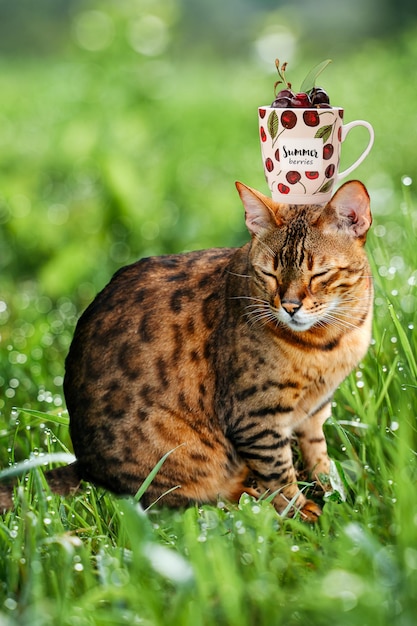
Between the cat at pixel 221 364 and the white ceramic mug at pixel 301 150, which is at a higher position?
the white ceramic mug at pixel 301 150

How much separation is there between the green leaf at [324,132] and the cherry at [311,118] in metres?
0.02

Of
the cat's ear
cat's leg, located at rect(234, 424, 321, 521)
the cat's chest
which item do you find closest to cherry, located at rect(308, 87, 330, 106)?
the cat's ear

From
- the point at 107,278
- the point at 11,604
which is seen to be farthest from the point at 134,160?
the point at 11,604

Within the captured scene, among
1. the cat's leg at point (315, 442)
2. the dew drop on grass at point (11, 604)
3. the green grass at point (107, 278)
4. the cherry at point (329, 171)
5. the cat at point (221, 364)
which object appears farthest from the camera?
the cat's leg at point (315, 442)

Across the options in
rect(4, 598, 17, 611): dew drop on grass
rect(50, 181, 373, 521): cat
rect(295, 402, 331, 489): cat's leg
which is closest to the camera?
rect(4, 598, 17, 611): dew drop on grass

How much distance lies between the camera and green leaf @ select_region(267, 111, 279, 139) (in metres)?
2.24

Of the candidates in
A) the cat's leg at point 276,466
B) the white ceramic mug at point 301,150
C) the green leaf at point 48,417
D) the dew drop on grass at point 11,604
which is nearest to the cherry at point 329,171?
the white ceramic mug at point 301,150

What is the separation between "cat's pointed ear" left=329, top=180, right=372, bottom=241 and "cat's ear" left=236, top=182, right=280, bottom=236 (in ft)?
0.59

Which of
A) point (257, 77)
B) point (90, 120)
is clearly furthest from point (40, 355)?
point (257, 77)

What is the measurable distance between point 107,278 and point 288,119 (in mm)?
2528

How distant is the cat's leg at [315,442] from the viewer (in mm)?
2773

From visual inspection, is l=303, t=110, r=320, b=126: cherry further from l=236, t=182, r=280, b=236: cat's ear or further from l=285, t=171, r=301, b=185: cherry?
l=236, t=182, r=280, b=236: cat's ear

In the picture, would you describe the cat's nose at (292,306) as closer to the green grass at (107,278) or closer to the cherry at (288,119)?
the green grass at (107,278)

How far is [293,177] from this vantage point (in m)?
2.32
